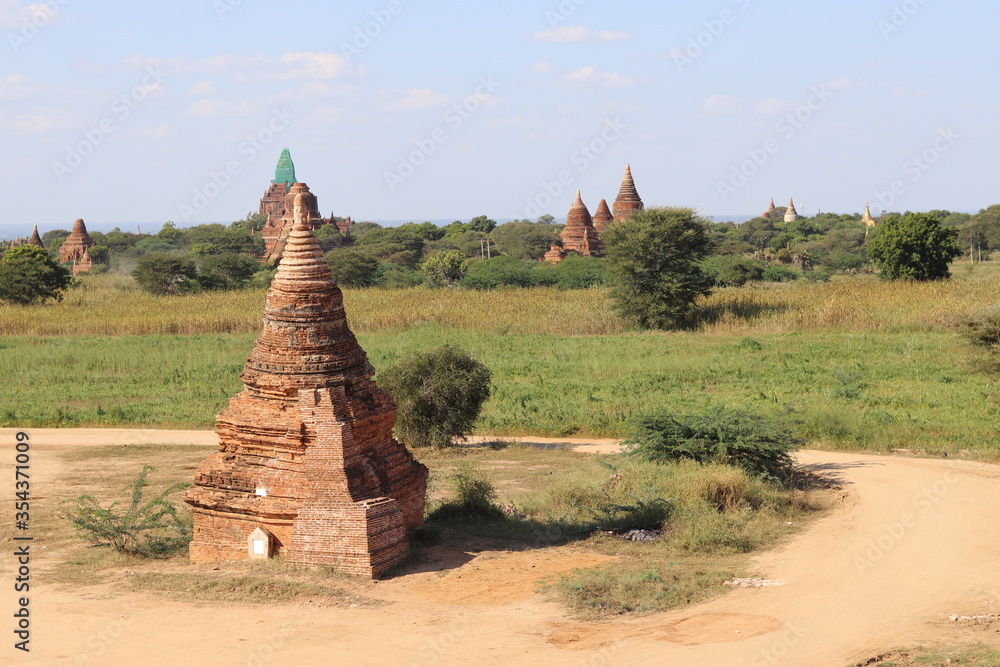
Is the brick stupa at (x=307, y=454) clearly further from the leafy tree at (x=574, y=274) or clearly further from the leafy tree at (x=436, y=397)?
the leafy tree at (x=574, y=274)

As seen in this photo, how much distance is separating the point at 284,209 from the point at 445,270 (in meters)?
26.4

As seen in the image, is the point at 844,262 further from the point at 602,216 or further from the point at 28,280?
the point at 28,280

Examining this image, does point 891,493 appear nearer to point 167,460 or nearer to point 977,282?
point 167,460

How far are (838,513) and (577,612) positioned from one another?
4.77 metres

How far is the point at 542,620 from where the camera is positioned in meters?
9.31

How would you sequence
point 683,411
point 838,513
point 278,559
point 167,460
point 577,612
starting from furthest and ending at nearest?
point 683,411 < point 167,460 < point 838,513 < point 278,559 < point 577,612

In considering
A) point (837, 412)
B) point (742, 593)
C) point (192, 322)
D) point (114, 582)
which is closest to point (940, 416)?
point (837, 412)

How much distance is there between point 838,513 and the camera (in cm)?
1275

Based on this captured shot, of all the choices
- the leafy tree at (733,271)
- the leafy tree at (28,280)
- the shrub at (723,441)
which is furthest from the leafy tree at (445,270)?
the shrub at (723,441)

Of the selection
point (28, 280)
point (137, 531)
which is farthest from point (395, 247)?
point (137, 531)

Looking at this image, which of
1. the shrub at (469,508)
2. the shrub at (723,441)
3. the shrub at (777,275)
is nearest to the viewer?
the shrub at (469,508)

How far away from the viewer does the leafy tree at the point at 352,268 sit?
46094mm

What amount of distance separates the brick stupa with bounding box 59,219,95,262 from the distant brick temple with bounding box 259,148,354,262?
1148 centimetres

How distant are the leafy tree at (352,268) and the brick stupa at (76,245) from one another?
2459cm
